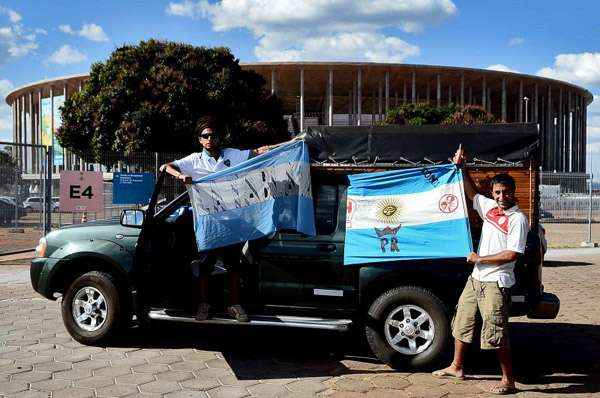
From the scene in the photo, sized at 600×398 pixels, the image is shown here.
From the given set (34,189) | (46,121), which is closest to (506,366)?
(34,189)

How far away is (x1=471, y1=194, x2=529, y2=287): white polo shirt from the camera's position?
4.97 metres

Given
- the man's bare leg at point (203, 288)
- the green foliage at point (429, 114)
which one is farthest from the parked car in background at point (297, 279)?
the green foliage at point (429, 114)

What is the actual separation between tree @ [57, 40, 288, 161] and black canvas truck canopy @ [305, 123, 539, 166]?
22507 millimetres

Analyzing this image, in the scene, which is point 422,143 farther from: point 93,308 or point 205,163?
point 93,308

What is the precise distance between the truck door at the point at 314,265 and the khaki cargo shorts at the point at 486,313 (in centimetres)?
107

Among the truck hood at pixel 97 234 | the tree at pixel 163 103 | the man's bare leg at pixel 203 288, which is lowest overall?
the man's bare leg at pixel 203 288

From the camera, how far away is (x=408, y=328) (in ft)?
18.6

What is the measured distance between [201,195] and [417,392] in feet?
8.91

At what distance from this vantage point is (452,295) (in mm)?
5707

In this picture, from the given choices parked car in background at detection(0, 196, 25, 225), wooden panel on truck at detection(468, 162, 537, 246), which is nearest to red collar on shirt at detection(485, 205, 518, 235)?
wooden panel on truck at detection(468, 162, 537, 246)

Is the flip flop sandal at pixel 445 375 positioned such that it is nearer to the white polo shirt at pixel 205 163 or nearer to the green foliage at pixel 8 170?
the white polo shirt at pixel 205 163

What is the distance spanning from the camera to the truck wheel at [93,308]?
6.40 meters

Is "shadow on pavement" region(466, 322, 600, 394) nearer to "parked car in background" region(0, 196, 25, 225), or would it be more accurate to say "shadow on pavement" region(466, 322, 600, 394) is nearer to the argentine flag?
the argentine flag

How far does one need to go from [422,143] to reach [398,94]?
64.2m
